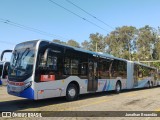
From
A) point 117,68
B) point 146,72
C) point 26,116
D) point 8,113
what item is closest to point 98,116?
point 26,116

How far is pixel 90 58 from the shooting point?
15.2 meters

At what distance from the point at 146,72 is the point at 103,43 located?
178 feet

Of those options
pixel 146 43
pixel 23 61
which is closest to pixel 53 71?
pixel 23 61

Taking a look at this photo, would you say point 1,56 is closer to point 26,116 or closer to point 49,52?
point 49,52

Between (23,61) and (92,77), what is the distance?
527 centimetres

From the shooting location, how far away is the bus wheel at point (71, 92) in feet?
42.6

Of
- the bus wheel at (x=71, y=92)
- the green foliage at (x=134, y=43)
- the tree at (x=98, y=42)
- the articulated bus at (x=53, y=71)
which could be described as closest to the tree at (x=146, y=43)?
the green foliage at (x=134, y=43)

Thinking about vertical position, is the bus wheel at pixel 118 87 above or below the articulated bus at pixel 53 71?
below

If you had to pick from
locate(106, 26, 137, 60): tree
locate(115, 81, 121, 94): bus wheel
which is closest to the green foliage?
locate(106, 26, 137, 60): tree

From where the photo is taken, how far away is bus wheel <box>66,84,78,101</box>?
12984 mm

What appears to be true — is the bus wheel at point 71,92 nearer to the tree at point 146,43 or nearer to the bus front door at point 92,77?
the bus front door at point 92,77

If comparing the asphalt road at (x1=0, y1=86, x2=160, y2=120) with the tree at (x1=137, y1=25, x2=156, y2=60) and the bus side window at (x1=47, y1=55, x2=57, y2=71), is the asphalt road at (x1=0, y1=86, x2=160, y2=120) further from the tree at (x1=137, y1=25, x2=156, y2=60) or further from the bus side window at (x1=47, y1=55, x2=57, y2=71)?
the tree at (x1=137, y1=25, x2=156, y2=60)

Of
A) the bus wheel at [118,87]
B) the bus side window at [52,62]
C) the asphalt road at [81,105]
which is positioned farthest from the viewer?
the bus wheel at [118,87]

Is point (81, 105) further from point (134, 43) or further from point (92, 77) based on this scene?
point (134, 43)
